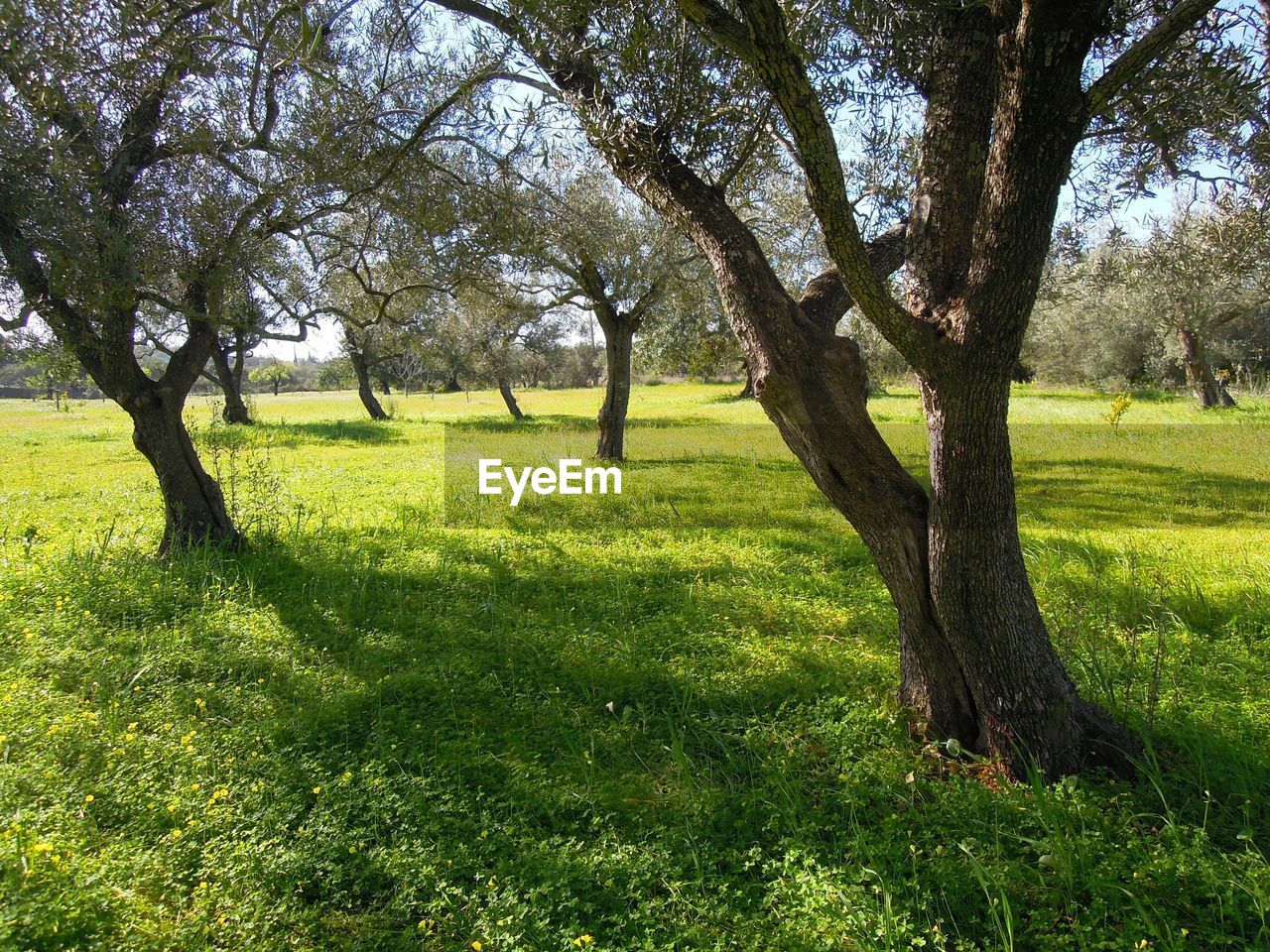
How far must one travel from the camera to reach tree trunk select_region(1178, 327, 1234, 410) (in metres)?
20.9

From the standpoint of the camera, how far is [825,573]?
21.3ft

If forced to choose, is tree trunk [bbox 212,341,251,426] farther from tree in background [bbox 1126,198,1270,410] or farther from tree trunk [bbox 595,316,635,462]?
tree in background [bbox 1126,198,1270,410]

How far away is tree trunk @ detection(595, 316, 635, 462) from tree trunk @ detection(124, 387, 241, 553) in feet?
24.7

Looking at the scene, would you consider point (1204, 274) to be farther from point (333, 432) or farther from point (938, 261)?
point (333, 432)

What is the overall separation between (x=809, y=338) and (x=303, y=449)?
15.5 m

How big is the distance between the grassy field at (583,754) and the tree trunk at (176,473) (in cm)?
40

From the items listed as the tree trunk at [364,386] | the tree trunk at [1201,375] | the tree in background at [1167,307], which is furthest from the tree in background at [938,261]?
the tree trunk at [364,386]

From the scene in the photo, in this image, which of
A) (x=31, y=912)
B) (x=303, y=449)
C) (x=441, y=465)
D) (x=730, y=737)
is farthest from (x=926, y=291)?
(x=303, y=449)

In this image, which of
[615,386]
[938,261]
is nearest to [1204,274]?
[938,261]

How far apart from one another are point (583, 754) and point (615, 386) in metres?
10.2

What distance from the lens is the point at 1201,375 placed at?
21.4 meters

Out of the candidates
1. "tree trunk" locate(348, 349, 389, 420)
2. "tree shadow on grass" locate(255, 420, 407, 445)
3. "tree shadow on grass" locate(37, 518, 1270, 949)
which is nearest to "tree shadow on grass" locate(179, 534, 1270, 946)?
"tree shadow on grass" locate(37, 518, 1270, 949)

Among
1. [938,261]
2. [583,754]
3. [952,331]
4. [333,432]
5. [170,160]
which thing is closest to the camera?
[952,331]

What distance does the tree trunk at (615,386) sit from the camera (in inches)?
529
